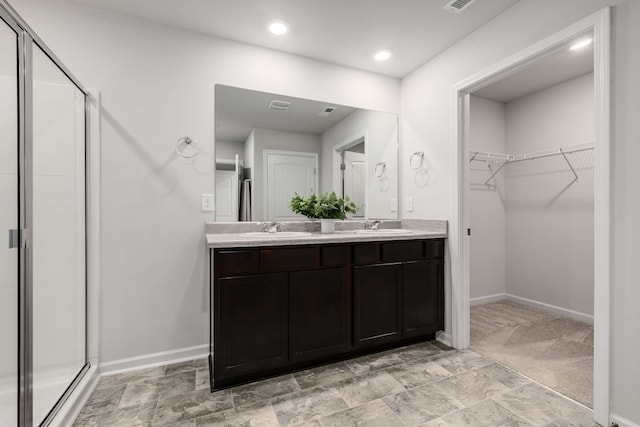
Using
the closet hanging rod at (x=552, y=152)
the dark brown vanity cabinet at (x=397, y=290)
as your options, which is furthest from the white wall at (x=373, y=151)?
the closet hanging rod at (x=552, y=152)

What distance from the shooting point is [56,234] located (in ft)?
5.54

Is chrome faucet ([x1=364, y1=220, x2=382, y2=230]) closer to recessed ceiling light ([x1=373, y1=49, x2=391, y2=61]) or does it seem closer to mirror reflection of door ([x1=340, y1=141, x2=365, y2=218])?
mirror reflection of door ([x1=340, y1=141, x2=365, y2=218])

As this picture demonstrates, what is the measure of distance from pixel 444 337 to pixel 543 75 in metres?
2.72

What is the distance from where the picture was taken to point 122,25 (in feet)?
6.89

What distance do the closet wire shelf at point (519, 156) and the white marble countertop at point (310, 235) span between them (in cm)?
135

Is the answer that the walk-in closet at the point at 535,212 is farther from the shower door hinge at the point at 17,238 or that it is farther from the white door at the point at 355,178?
the shower door hinge at the point at 17,238

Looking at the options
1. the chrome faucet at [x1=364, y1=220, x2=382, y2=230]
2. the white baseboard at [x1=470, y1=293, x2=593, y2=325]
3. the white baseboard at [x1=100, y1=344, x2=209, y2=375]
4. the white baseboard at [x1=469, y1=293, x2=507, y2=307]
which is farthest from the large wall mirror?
the white baseboard at [x1=470, y1=293, x2=593, y2=325]

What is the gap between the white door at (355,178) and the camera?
2.86 meters

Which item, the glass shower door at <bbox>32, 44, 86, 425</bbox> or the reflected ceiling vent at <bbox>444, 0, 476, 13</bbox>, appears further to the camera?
the reflected ceiling vent at <bbox>444, 0, 476, 13</bbox>

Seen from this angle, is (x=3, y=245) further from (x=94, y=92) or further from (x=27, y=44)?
(x=94, y=92)

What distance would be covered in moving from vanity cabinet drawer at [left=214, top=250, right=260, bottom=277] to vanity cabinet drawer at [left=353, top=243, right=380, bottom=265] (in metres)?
0.70

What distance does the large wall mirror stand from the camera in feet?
7.89

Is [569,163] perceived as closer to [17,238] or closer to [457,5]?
[457,5]

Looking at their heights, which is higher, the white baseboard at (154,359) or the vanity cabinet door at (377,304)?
the vanity cabinet door at (377,304)
